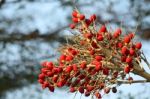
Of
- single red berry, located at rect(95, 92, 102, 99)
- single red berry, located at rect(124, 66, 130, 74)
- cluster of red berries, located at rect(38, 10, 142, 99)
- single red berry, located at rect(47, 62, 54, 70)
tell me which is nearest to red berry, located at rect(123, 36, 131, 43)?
cluster of red berries, located at rect(38, 10, 142, 99)

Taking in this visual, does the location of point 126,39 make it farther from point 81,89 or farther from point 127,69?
point 81,89

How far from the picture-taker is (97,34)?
3.74 meters

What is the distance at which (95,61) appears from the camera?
361cm

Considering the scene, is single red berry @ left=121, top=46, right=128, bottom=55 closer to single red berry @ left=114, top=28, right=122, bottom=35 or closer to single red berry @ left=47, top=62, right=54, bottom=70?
single red berry @ left=114, top=28, right=122, bottom=35

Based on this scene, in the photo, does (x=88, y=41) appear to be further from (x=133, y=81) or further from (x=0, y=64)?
(x=0, y=64)

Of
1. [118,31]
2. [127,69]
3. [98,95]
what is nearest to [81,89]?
[98,95]

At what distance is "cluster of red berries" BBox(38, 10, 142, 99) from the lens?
3.66m

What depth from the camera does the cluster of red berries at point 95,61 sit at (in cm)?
366

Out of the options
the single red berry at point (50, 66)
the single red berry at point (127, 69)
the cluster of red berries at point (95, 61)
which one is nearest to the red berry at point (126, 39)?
the cluster of red berries at point (95, 61)

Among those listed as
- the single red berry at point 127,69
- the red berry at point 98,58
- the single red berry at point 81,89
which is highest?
the red berry at point 98,58

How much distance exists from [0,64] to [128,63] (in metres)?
8.19

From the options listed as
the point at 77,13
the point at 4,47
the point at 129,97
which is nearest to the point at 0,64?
the point at 4,47

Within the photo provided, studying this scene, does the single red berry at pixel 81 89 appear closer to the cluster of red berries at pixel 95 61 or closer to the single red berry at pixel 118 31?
the cluster of red berries at pixel 95 61

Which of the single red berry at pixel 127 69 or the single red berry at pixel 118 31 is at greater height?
the single red berry at pixel 118 31
